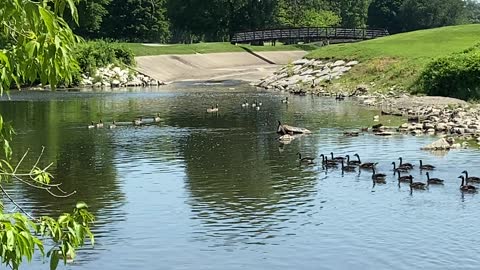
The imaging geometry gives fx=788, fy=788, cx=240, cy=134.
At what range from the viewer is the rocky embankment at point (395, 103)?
40875mm

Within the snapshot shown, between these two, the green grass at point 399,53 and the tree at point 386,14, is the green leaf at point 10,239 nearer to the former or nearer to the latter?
the green grass at point 399,53

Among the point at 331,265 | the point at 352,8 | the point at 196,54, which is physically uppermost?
the point at 352,8

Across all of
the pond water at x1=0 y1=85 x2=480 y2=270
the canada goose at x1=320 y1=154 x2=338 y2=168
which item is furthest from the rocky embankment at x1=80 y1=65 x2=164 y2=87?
the canada goose at x1=320 y1=154 x2=338 y2=168

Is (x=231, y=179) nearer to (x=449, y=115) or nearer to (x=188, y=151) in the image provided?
(x=188, y=151)

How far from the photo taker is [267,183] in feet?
92.1

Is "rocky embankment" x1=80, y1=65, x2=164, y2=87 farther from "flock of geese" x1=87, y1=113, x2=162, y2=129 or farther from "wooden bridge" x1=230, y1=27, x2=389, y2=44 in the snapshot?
"flock of geese" x1=87, y1=113, x2=162, y2=129

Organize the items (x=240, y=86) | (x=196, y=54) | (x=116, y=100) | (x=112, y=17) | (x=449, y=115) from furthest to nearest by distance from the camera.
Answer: (x=112, y=17)
(x=196, y=54)
(x=240, y=86)
(x=116, y=100)
(x=449, y=115)

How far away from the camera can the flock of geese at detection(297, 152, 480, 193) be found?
26.3 meters

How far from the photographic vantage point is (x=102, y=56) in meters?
91.1

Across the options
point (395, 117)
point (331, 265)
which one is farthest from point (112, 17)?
point (331, 265)

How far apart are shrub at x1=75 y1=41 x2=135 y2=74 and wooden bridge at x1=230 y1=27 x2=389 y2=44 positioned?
30.0 meters

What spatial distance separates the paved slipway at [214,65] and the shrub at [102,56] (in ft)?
6.76

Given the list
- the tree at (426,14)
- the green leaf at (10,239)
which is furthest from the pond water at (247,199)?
the tree at (426,14)

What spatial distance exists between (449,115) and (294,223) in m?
27.2
